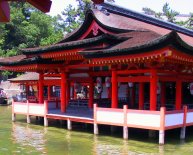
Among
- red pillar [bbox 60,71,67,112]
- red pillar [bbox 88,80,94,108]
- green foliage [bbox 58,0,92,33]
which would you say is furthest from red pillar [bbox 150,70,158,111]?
green foliage [bbox 58,0,92,33]

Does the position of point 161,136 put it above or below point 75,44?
below

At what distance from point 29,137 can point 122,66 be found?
537cm

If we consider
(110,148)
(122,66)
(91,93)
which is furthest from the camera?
(91,93)

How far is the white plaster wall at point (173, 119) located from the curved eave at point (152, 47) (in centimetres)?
258

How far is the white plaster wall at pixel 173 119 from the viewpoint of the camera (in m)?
12.7

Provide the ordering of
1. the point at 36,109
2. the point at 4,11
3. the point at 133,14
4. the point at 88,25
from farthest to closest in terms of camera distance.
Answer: the point at 133,14 < the point at 36,109 < the point at 88,25 < the point at 4,11

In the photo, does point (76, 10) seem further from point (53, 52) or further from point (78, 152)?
point (78, 152)

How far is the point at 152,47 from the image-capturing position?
12.1 m

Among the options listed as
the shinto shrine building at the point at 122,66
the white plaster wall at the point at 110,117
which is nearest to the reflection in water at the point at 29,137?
the shinto shrine building at the point at 122,66

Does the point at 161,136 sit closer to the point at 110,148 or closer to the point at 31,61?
the point at 110,148

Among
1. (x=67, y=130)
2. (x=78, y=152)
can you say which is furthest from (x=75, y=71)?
(x=78, y=152)

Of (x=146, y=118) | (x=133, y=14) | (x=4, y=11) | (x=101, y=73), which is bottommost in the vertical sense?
(x=146, y=118)

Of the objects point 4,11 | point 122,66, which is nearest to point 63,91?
point 122,66

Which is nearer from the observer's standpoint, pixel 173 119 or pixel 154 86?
pixel 173 119
